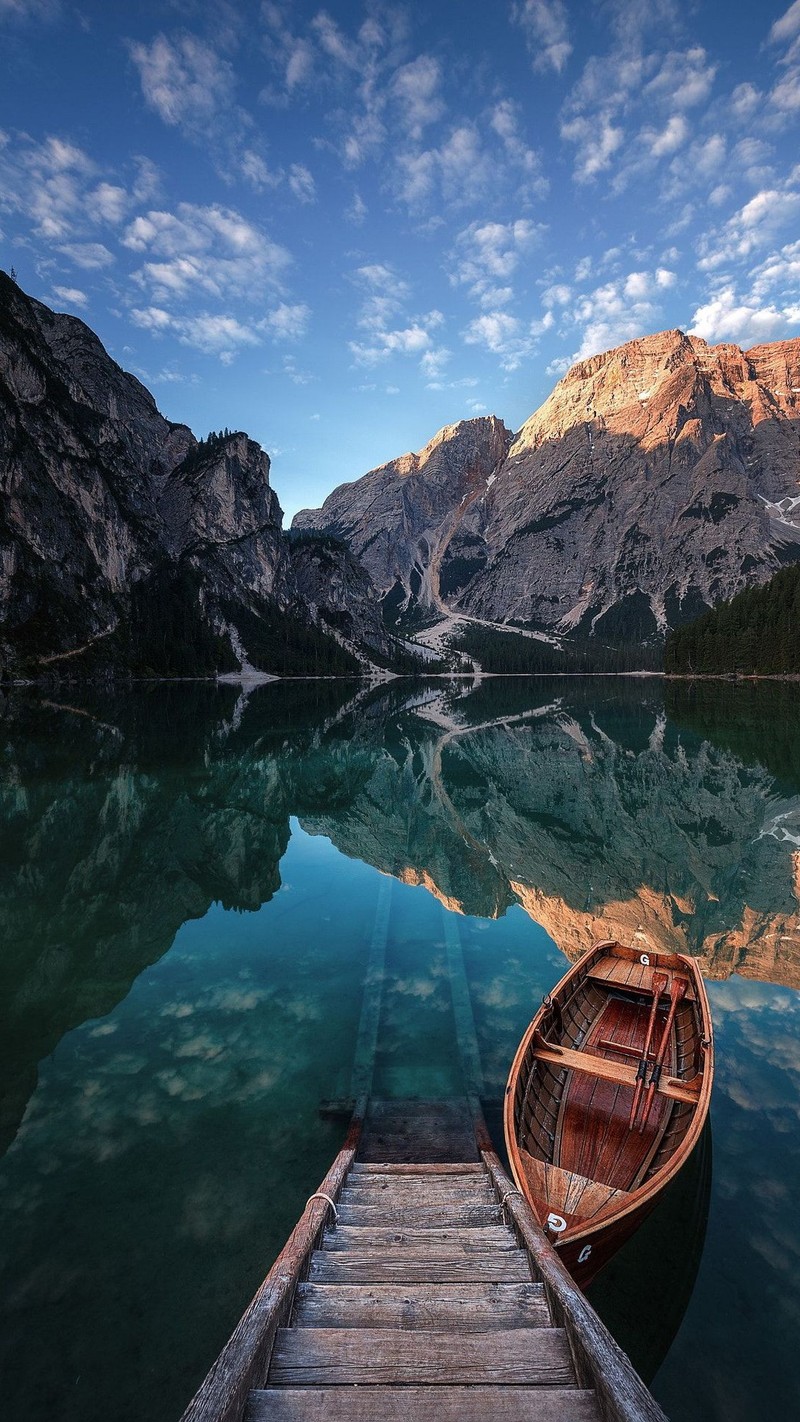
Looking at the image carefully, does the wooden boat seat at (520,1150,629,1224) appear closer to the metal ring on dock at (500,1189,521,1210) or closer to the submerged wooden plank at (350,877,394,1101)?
the metal ring on dock at (500,1189,521,1210)

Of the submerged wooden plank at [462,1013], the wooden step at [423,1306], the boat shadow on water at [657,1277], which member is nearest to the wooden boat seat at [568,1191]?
the boat shadow on water at [657,1277]

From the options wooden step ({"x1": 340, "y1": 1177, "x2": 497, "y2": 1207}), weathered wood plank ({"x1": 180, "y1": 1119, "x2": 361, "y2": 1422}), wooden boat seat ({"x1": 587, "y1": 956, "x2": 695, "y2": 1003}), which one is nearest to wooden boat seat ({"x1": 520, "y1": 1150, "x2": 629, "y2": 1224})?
wooden step ({"x1": 340, "y1": 1177, "x2": 497, "y2": 1207})

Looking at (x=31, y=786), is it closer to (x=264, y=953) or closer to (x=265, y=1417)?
(x=264, y=953)

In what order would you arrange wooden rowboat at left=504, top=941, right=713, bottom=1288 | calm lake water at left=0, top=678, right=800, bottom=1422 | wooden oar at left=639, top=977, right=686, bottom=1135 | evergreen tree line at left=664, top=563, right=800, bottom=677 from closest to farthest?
wooden rowboat at left=504, top=941, right=713, bottom=1288 < calm lake water at left=0, top=678, right=800, bottom=1422 < wooden oar at left=639, top=977, right=686, bottom=1135 < evergreen tree line at left=664, top=563, right=800, bottom=677

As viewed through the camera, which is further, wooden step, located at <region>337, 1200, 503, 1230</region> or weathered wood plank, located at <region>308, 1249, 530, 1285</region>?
wooden step, located at <region>337, 1200, 503, 1230</region>

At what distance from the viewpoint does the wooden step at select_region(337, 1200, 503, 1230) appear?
696 centimetres

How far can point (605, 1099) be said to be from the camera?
31.8 ft

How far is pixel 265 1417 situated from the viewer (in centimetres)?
394

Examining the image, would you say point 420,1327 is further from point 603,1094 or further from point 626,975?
point 626,975

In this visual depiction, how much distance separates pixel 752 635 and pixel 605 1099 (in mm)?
139224

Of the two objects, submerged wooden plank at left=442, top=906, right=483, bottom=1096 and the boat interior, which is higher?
the boat interior

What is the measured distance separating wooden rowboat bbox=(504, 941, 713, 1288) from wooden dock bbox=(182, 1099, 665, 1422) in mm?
722

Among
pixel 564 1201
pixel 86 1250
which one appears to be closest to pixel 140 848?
pixel 86 1250

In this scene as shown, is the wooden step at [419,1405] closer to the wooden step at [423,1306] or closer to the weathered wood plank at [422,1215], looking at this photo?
the wooden step at [423,1306]
